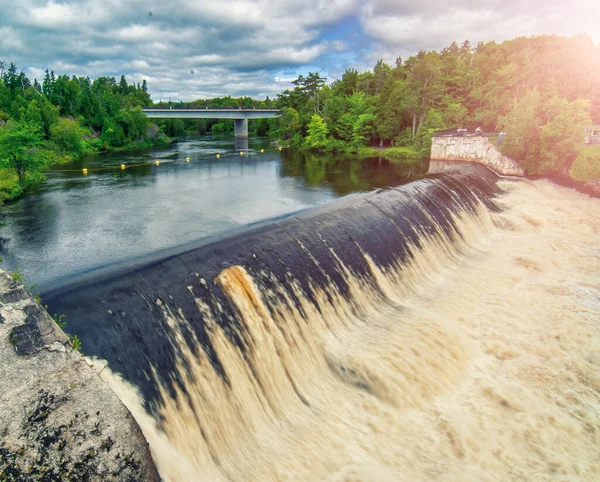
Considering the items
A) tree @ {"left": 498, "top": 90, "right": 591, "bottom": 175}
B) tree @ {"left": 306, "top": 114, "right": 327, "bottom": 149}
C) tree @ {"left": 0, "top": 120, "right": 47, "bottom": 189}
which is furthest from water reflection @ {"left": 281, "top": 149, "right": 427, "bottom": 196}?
tree @ {"left": 0, "top": 120, "right": 47, "bottom": 189}

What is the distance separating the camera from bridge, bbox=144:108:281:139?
58.2 metres

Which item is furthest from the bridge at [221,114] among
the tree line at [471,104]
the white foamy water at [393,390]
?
the white foamy water at [393,390]

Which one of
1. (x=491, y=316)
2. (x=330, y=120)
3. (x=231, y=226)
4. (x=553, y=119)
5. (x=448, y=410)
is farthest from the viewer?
(x=330, y=120)

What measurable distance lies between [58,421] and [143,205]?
14.2m

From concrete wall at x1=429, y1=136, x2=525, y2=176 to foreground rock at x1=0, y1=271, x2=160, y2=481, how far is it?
26.2 meters

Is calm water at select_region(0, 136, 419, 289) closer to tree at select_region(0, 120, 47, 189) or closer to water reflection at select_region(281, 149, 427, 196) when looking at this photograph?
water reflection at select_region(281, 149, 427, 196)

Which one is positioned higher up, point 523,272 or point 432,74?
point 432,74

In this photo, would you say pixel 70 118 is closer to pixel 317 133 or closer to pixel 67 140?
pixel 67 140

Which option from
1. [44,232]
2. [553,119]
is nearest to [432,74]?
[553,119]

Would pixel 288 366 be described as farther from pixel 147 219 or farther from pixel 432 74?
pixel 432 74

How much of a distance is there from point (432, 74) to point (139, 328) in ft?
128

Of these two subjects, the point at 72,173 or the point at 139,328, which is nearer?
the point at 139,328

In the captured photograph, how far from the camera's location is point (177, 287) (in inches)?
281

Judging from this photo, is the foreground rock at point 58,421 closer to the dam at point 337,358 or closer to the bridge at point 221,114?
the dam at point 337,358
